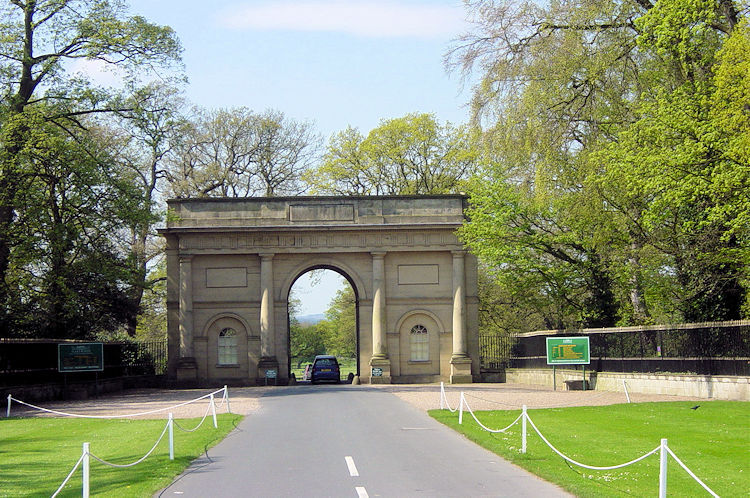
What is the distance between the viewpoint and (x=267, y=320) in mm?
45219

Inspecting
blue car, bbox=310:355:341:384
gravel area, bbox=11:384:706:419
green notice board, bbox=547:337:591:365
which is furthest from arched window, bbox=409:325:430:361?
green notice board, bbox=547:337:591:365

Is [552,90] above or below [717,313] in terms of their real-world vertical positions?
above

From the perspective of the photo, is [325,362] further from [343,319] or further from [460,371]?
[343,319]

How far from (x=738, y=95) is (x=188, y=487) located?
17489 mm

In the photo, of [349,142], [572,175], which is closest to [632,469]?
[572,175]

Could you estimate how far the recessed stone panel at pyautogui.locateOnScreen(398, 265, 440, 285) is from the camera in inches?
1826

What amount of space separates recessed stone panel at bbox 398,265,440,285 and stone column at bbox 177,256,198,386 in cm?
1110

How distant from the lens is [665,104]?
26.0 metres

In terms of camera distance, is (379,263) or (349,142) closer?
(379,263)

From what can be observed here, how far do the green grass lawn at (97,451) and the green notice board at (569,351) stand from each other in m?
15.4

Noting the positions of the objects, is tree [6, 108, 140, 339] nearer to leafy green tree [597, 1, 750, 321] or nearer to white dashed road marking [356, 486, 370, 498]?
leafy green tree [597, 1, 750, 321]

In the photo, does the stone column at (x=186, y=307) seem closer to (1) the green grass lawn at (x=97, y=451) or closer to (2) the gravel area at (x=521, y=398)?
(2) the gravel area at (x=521, y=398)

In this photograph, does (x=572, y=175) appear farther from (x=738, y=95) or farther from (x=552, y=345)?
(x=738, y=95)

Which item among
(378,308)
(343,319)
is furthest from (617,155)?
(343,319)
